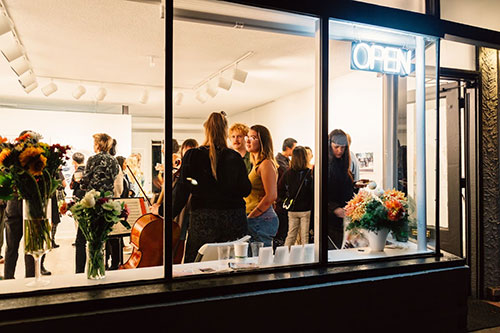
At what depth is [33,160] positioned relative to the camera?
6.62 ft

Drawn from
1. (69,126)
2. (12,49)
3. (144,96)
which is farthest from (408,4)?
(69,126)

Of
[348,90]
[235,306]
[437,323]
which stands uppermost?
[348,90]

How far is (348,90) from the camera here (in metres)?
3.86

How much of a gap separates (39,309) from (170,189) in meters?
0.83

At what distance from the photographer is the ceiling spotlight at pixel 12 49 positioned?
14.9 feet

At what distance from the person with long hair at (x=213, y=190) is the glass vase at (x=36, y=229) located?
1091 millimetres

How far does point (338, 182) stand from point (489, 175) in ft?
6.12

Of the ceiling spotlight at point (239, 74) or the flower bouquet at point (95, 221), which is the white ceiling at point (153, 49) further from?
the flower bouquet at point (95, 221)

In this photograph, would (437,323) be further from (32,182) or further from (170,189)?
(32,182)

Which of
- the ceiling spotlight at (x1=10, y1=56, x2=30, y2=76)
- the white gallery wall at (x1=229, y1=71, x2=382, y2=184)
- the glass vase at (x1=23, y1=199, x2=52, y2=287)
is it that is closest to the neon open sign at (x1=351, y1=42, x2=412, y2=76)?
the white gallery wall at (x1=229, y1=71, x2=382, y2=184)

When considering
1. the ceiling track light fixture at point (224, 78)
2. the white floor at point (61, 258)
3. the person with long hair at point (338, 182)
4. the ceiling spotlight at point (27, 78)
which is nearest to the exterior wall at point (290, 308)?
the person with long hair at point (338, 182)

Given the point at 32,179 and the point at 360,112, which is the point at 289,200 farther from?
the point at 32,179

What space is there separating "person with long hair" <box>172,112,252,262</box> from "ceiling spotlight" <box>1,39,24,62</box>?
2.75 m

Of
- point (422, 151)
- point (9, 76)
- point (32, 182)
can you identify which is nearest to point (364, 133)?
point (422, 151)
